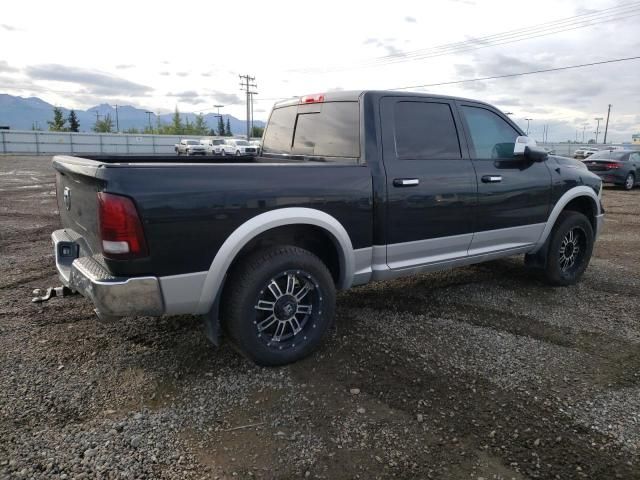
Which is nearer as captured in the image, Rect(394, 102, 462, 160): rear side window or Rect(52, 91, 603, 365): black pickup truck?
Rect(52, 91, 603, 365): black pickup truck

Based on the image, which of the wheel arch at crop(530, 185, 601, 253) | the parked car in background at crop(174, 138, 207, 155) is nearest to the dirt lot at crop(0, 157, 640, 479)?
the wheel arch at crop(530, 185, 601, 253)

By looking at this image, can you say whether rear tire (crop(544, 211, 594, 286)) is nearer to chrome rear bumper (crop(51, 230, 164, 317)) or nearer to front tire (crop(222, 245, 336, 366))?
front tire (crop(222, 245, 336, 366))

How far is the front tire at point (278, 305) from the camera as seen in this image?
328cm

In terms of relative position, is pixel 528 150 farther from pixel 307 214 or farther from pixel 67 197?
pixel 67 197

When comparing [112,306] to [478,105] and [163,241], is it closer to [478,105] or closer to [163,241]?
[163,241]

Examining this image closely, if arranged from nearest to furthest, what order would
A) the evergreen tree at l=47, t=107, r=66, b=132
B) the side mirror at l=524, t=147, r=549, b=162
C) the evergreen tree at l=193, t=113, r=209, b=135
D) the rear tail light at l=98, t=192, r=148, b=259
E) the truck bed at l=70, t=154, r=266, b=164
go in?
1. the rear tail light at l=98, t=192, r=148, b=259
2. the truck bed at l=70, t=154, r=266, b=164
3. the side mirror at l=524, t=147, r=549, b=162
4. the evergreen tree at l=47, t=107, r=66, b=132
5. the evergreen tree at l=193, t=113, r=209, b=135

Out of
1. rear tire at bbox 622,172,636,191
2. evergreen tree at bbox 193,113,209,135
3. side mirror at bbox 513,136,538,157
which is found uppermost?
evergreen tree at bbox 193,113,209,135

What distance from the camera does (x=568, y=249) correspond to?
5543 millimetres

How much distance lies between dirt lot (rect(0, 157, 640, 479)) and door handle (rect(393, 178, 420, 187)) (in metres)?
1.22

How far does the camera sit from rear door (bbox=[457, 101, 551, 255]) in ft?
15.0

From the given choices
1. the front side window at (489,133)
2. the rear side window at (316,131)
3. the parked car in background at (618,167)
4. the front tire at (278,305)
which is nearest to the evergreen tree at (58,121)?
the parked car in background at (618,167)

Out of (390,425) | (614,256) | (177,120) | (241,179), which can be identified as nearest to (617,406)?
(390,425)

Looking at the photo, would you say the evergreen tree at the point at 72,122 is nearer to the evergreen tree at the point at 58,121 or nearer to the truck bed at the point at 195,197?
the evergreen tree at the point at 58,121

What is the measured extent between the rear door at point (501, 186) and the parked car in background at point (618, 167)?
13744mm
